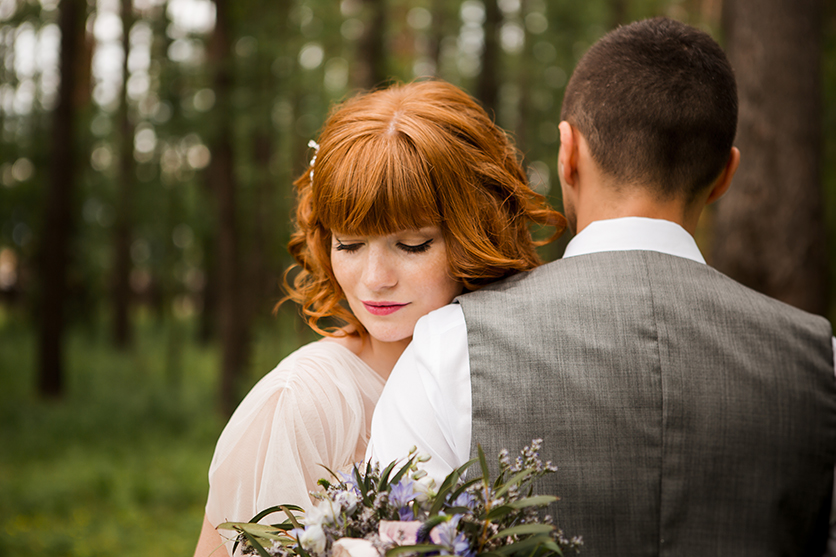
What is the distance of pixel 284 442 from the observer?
172 cm

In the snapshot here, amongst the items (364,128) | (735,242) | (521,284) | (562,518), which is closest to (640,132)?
(521,284)

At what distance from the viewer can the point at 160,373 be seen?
1384 cm

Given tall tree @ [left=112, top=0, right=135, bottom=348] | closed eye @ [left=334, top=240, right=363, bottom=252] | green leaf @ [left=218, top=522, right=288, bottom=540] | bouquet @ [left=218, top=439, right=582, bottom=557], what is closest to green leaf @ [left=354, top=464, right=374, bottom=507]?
bouquet @ [left=218, top=439, right=582, bottom=557]

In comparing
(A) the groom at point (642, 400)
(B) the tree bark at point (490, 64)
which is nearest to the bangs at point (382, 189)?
(A) the groom at point (642, 400)

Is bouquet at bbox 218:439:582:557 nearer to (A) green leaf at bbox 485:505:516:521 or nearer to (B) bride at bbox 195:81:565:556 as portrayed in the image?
(A) green leaf at bbox 485:505:516:521

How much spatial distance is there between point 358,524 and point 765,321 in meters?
0.92

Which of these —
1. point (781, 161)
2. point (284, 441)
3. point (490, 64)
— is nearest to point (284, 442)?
point (284, 441)

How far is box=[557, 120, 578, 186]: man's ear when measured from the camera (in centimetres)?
174

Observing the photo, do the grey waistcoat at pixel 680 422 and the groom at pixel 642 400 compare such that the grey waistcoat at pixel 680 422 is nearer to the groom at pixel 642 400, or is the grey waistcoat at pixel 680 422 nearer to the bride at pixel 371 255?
the groom at pixel 642 400

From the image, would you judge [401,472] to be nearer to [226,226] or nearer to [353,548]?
[353,548]

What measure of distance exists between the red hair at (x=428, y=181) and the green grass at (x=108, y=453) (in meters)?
5.14

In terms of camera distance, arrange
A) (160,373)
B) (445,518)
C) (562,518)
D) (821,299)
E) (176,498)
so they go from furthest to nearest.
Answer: (160,373)
(176,498)
(821,299)
(562,518)
(445,518)

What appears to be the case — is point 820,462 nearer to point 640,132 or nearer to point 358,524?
point 640,132

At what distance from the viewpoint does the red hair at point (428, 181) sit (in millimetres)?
1708
